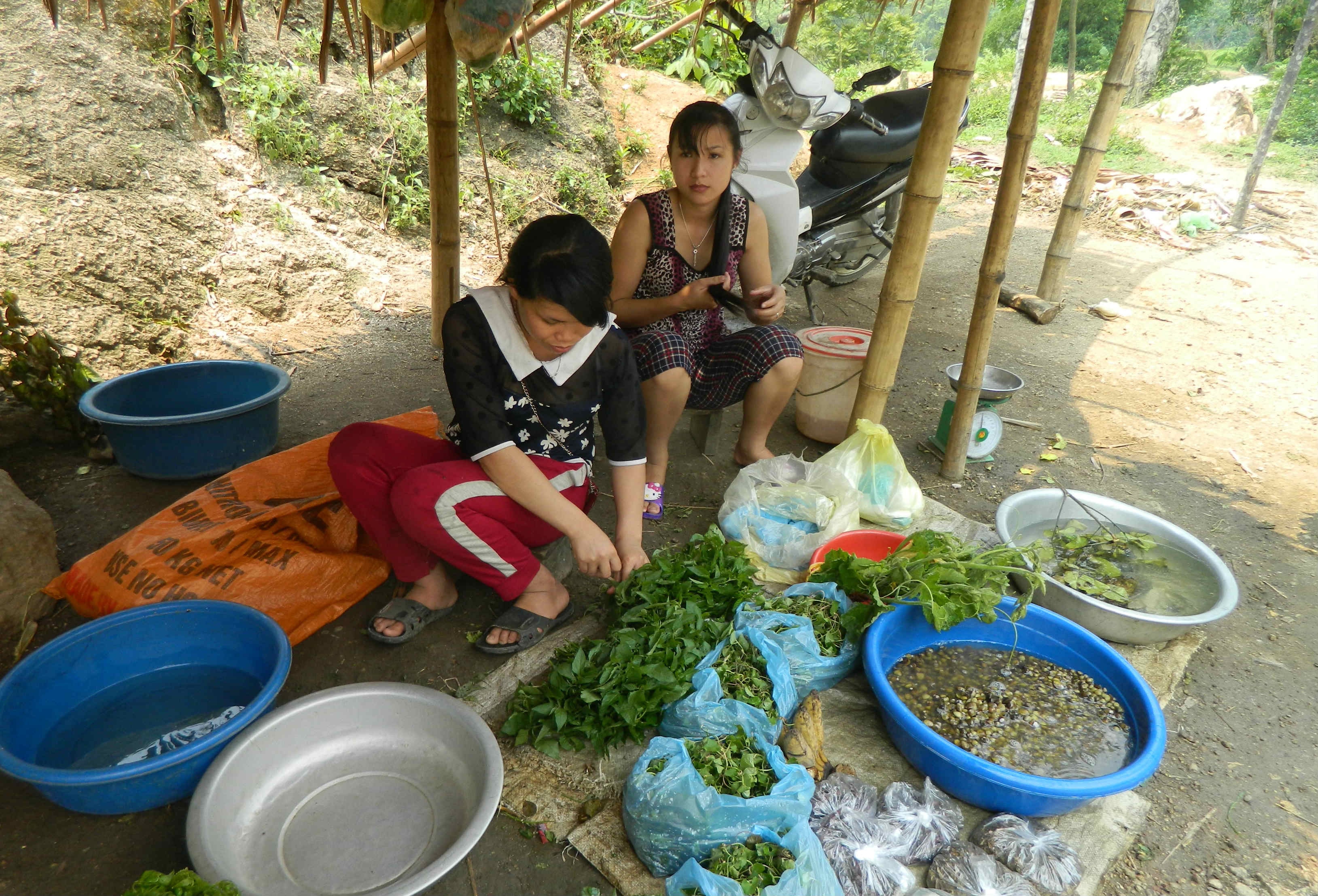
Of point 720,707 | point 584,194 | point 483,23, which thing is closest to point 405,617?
point 720,707

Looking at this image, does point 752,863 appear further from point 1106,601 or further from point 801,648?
point 1106,601

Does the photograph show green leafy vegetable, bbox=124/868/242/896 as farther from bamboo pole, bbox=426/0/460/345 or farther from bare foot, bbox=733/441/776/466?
bare foot, bbox=733/441/776/466

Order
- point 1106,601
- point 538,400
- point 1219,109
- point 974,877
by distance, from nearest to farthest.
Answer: point 974,877 → point 538,400 → point 1106,601 → point 1219,109

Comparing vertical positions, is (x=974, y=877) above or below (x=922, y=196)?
below

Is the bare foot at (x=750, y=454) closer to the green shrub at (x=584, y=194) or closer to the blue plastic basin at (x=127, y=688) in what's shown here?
the blue plastic basin at (x=127, y=688)

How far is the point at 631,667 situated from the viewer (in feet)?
5.89

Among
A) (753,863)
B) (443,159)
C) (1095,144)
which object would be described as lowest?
(753,863)

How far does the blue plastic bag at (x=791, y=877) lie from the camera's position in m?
1.40

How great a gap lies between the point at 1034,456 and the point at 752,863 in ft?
8.65

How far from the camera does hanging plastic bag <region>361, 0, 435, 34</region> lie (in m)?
1.94

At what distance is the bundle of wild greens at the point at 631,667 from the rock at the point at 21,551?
4.72 feet

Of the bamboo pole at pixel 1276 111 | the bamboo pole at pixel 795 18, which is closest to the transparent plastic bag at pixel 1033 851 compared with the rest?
the bamboo pole at pixel 795 18

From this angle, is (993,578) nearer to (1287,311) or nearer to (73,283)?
(73,283)

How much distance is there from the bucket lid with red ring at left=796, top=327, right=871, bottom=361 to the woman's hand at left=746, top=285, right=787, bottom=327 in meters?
0.33
